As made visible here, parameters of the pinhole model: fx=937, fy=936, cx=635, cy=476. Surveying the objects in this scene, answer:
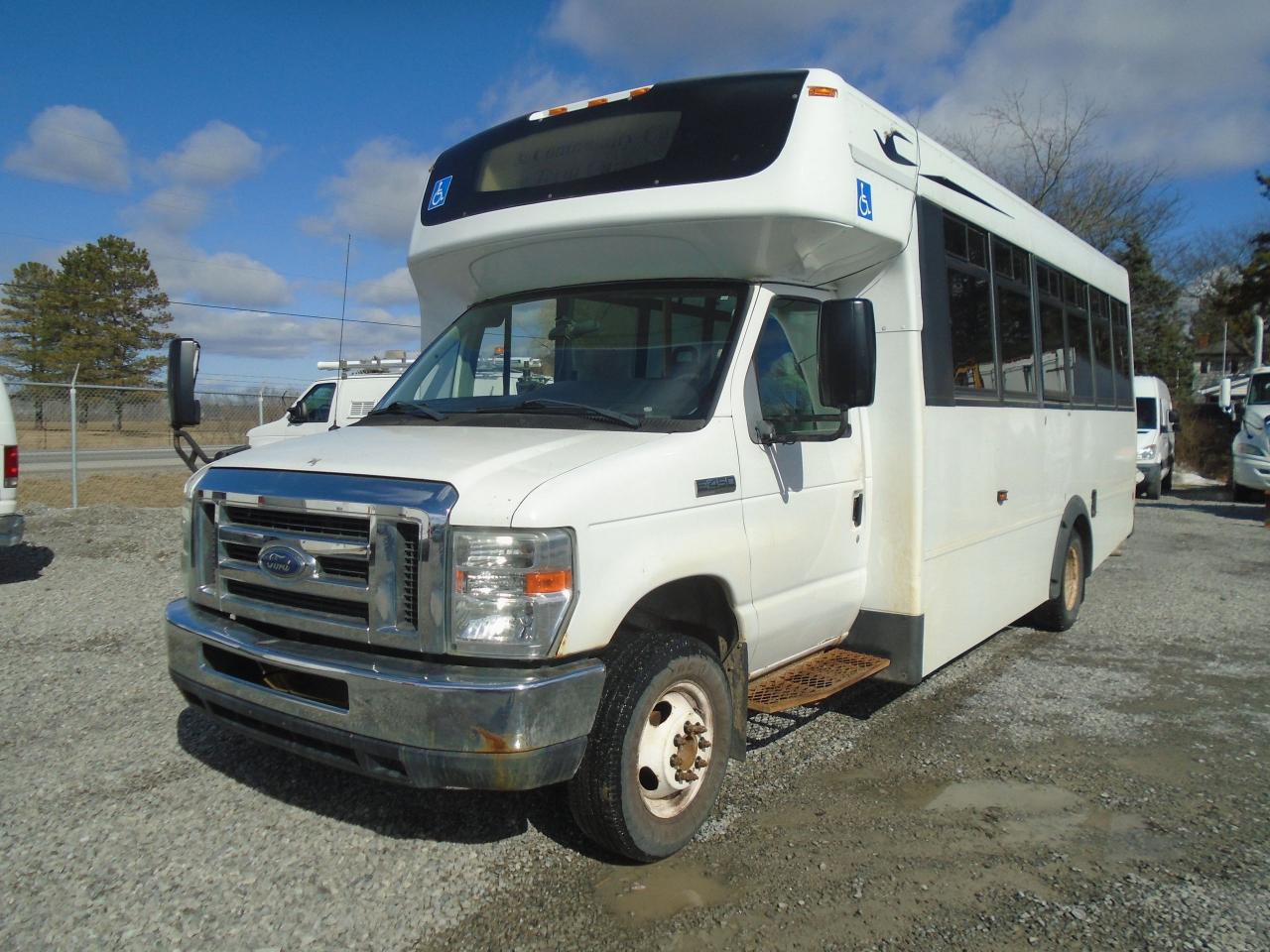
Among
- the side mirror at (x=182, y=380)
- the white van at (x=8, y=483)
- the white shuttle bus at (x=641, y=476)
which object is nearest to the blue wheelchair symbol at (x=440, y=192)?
the white shuttle bus at (x=641, y=476)

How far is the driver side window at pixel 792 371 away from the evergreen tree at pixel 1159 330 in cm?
3508

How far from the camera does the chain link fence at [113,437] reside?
1609 centimetres

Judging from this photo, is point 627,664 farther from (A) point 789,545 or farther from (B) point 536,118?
(B) point 536,118

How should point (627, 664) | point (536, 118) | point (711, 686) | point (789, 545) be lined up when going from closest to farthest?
point (627, 664) < point (711, 686) < point (789, 545) < point (536, 118)

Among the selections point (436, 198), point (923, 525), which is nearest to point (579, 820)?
point (923, 525)

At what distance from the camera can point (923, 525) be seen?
467 centimetres

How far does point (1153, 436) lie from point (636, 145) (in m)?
17.5

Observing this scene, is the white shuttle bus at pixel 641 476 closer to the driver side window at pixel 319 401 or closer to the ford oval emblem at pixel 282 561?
the ford oval emblem at pixel 282 561

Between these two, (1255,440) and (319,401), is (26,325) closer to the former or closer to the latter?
(319,401)

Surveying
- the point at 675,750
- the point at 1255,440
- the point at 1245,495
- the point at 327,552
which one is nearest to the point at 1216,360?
the point at 1245,495

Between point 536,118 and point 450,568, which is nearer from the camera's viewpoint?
point 450,568

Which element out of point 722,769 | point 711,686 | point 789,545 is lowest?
point 722,769

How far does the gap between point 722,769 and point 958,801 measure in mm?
1191

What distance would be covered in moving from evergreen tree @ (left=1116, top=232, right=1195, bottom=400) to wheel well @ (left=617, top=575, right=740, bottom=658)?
36.0 m
